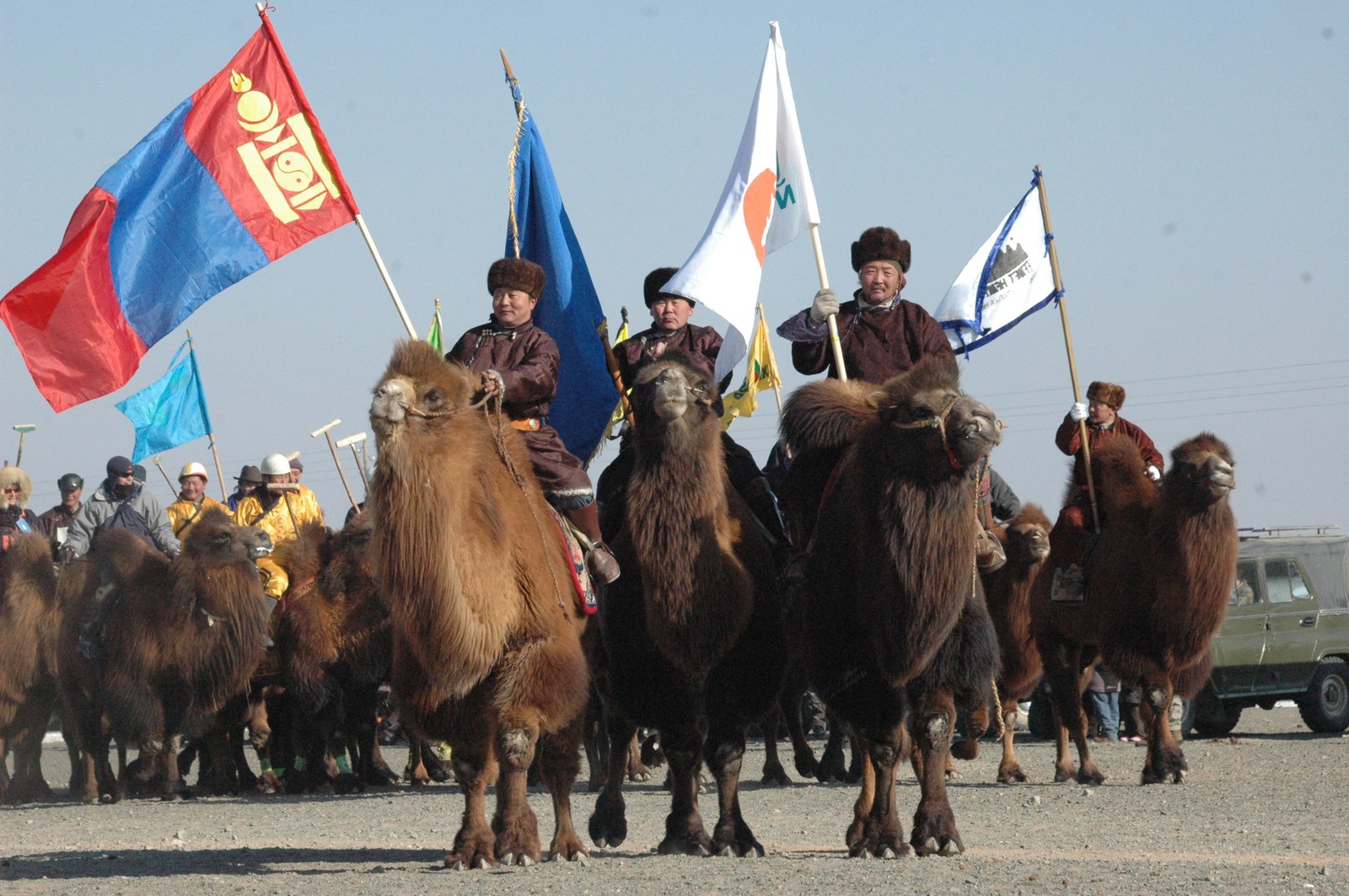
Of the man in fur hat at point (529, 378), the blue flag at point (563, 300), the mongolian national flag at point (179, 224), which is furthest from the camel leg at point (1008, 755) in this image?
the mongolian national flag at point (179, 224)

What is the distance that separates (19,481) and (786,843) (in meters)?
10.5

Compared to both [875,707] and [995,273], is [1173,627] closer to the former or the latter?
[995,273]

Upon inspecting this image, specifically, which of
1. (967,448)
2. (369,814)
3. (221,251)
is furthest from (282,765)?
(967,448)

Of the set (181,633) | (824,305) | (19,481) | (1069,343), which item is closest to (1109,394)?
(1069,343)

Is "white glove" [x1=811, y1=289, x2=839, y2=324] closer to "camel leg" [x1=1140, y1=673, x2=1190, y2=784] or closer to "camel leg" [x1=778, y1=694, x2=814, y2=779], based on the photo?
"camel leg" [x1=1140, y1=673, x2=1190, y2=784]

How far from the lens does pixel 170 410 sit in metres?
21.0

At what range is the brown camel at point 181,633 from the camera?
47.0 ft

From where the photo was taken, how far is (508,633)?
27.3 feet

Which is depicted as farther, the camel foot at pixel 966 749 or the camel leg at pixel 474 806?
the camel foot at pixel 966 749

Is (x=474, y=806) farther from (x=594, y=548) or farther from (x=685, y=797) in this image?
(x=594, y=548)

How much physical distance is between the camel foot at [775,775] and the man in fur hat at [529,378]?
4959mm

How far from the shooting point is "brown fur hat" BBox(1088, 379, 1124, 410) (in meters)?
14.4

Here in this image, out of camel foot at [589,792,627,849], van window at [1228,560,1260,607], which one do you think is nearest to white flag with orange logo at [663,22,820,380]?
camel foot at [589,792,627,849]

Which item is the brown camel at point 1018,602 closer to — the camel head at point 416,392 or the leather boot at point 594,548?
the leather boot at point 594,548
